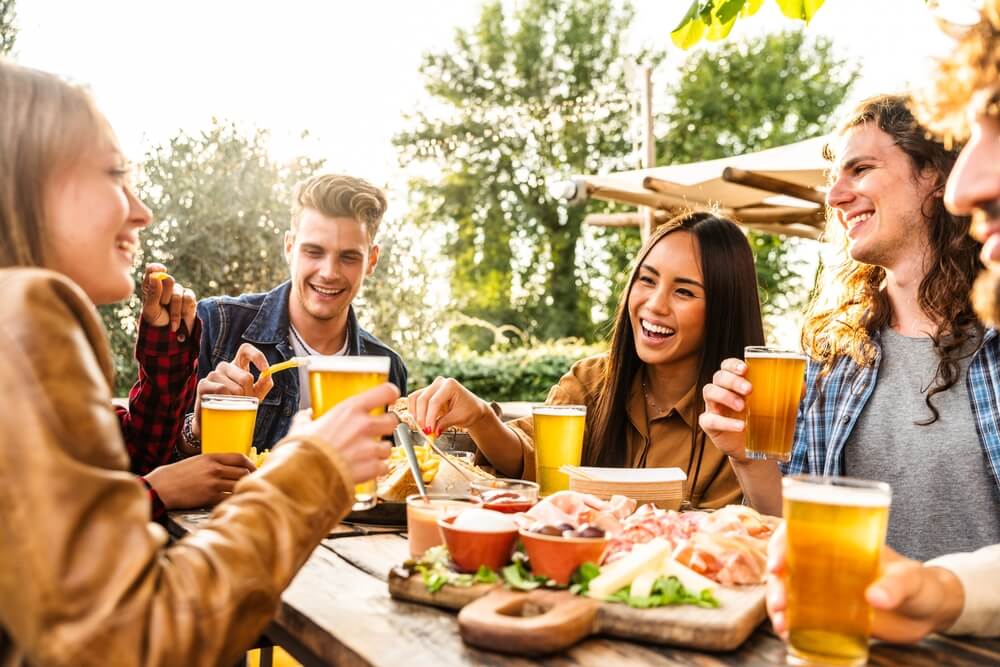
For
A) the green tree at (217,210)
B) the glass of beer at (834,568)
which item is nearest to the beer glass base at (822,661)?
the glass of beer at (834,568)

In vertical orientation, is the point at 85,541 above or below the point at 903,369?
below

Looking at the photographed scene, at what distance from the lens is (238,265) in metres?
9.64

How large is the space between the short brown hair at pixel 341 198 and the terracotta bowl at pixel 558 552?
3.03 meters

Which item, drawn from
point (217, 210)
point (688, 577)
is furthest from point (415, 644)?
point (217, 210)

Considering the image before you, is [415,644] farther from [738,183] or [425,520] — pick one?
[738,183]

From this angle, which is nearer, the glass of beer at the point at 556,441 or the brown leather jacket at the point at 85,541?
the brown leather jacket at the point at 85,541

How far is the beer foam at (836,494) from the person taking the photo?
1409 millimetres

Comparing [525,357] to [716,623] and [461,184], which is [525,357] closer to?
[716,623]

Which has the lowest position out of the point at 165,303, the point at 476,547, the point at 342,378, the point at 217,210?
the point at 476,547

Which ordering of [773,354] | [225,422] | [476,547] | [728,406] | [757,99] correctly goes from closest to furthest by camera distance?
[476,547] < [773,354] < [728,406] < [225,422] < [757,99]

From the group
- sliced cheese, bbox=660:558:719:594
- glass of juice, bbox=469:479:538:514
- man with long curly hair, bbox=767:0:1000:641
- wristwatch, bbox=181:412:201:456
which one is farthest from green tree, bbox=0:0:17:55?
man with long curly hair, bbox=767:0:1000:641

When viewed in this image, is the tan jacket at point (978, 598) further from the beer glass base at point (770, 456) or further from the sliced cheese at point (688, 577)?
the beer glass base at point (770, 456)

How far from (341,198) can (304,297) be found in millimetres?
561

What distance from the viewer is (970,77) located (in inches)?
64.0
